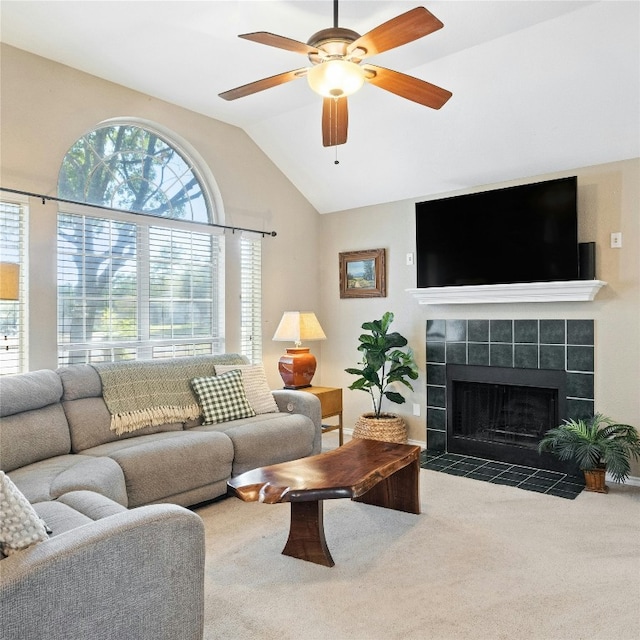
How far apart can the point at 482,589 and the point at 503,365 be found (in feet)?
7.68

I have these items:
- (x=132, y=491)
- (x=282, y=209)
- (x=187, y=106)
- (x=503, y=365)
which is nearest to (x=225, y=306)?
(x=282, y=209)

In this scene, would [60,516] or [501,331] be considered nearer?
[60,516]

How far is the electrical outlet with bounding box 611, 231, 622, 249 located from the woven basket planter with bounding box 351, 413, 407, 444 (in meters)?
2.23

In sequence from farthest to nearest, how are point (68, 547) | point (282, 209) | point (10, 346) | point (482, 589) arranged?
point (282, 209), point (10, 346), point (482, 589), point (68, 547)

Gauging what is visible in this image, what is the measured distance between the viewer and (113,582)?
1.47 meters

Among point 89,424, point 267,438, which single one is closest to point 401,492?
point 267,438

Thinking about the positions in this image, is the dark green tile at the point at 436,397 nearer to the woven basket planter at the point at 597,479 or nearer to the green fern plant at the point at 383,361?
the green fern plant at the point at 383,361

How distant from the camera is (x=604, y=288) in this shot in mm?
3848

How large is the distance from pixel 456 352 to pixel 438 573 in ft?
7.98

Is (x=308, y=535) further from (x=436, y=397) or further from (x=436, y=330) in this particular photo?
(x=436, y=330)

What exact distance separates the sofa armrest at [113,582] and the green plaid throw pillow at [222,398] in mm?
2044

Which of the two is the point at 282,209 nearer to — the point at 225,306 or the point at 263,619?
the point at 225,306

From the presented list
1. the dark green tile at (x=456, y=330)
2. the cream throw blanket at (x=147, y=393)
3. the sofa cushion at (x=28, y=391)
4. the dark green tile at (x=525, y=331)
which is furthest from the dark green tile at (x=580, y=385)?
the sofa cushion at (x=28, y=391)

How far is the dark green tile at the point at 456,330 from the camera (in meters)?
4.57
